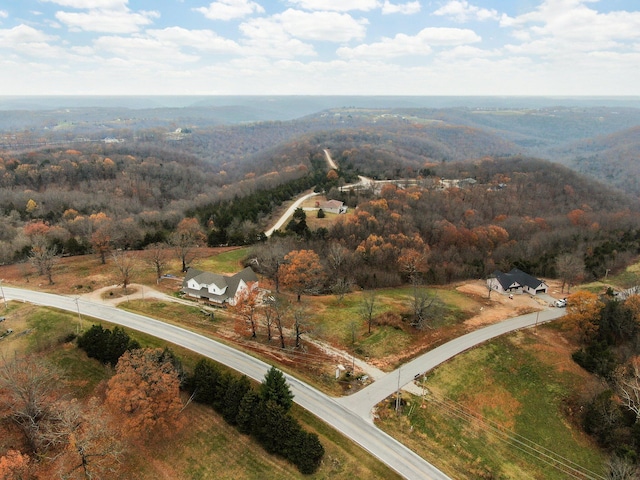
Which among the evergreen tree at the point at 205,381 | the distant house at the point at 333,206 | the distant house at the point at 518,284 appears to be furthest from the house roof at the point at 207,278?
the distant house at the point at 333,206

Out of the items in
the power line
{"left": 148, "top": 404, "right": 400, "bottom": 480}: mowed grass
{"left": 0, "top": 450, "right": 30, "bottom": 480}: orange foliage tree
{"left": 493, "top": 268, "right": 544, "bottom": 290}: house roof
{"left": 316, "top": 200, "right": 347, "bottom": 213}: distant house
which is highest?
{"left": 316, "top": 200, "right": 347, "bottom": 213}: distant house

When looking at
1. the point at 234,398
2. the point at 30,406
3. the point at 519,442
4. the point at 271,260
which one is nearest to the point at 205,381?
the point at 234,398

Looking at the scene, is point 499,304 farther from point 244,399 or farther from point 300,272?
point 244,399

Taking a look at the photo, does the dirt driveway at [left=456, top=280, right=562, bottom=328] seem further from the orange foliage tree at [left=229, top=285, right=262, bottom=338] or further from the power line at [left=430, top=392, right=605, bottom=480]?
the orange foliage tree at [left=229, top=285, right=262, bottom=338]

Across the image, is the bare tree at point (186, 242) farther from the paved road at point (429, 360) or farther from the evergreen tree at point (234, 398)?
the paved road at point (429, 360)

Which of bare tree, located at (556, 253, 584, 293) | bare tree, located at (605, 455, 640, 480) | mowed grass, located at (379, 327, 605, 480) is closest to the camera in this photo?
bare tree, located at (605, 455, 640, 480)

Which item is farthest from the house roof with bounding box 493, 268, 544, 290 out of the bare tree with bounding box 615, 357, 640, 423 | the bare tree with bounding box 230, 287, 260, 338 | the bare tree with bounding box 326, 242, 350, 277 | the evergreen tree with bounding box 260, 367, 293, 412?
the evergreen tree with bounding box 260, 367, 293, 412

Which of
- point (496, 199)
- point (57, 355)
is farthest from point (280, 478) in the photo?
point (496, 199)
